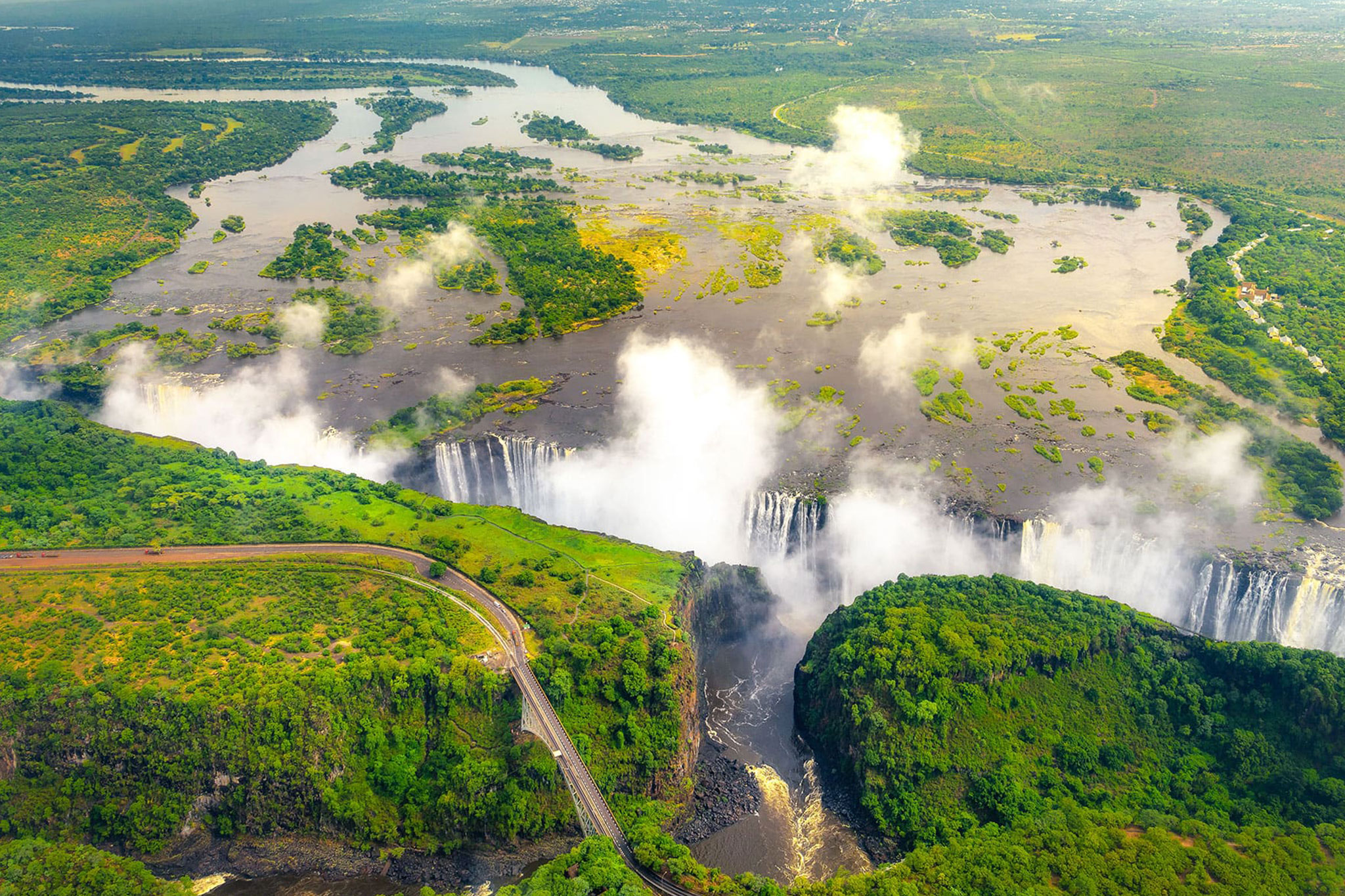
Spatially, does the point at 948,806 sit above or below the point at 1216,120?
below

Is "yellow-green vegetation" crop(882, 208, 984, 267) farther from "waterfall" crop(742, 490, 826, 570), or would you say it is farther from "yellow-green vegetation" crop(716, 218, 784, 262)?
"waterfall" crop(742, 490, 826, 570)

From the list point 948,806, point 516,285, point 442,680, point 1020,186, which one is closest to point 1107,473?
point 948,806

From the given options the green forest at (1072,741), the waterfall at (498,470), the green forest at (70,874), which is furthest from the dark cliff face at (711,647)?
the green forest at (70,874)

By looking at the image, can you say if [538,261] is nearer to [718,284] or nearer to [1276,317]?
[718,284]

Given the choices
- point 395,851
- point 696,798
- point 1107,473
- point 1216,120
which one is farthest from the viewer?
point 1216,120

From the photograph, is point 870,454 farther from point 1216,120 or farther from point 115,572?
point 1216,120

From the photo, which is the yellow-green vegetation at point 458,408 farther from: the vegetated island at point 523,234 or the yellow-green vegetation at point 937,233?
the yellow-green vegetation at point 937,233

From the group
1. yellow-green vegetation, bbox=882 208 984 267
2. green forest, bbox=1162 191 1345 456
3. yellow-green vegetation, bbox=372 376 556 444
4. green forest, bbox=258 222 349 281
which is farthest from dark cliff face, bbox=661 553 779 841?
green forest, bbox=258 222 349 281
